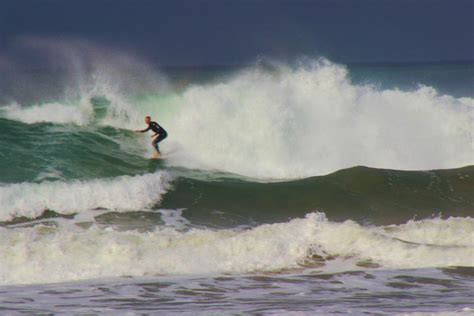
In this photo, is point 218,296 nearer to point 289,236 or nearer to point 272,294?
point 272,294

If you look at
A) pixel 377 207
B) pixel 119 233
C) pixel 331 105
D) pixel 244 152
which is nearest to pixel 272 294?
pixel 119 233

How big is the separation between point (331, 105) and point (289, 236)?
11.1 m

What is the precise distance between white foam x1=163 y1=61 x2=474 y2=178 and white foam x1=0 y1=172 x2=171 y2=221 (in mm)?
4388

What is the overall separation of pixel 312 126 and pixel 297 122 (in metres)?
0.42

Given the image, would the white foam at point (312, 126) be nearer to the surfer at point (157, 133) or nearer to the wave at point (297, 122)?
the wave at point (297, 122)

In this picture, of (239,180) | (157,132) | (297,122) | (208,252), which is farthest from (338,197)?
(297,122)

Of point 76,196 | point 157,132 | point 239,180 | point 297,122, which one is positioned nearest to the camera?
point 76,196

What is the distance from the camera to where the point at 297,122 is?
2281 cm

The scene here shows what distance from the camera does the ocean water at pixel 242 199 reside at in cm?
1050

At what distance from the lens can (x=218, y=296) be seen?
33.4ft

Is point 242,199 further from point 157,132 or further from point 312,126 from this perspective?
point 312,126

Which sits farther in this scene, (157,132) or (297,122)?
(297,122)

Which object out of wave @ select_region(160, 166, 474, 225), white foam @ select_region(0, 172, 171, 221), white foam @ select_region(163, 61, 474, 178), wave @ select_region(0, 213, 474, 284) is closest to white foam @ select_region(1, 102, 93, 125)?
white foam @ select_region(163, 61, 474, 178)

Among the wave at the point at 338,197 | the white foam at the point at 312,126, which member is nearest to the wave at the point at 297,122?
the white foam at the point at 312,126
